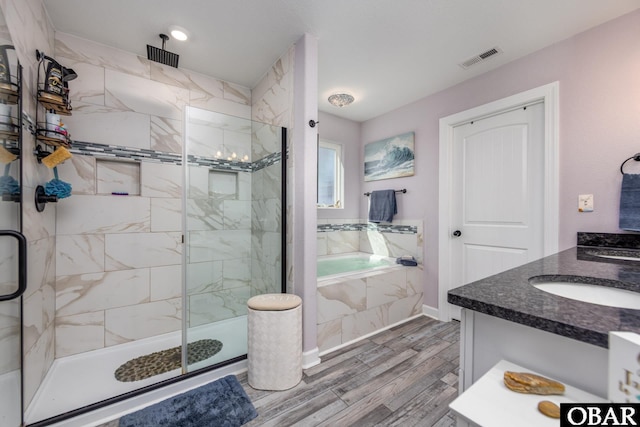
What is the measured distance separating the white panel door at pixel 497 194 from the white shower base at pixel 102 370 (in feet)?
7.19

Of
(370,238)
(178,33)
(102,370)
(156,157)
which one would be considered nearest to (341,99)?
(178,33)

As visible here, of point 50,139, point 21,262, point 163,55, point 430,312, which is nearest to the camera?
point 21,262

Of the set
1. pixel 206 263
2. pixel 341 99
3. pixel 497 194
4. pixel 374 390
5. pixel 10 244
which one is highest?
pixel 341 99

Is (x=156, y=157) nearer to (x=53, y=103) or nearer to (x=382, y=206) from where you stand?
(x=53, y=103)

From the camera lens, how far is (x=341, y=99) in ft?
9.46

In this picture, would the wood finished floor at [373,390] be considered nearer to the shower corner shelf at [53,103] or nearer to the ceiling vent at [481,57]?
the shower corner shelf at [53,103]

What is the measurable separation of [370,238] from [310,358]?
6.21 ft

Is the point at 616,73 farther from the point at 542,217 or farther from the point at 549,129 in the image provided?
the point at 542,217

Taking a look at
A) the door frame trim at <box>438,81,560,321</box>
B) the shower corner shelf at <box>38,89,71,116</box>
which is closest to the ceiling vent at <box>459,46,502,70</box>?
the door frame trim at <box>438,81,560,321</box>

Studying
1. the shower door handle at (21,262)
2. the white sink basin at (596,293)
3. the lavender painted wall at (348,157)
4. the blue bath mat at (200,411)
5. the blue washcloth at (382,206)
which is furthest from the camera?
the lavender painted wall at (348,157)

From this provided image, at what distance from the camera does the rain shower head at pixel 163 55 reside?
79.8 inches

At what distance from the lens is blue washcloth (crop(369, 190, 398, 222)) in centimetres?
313

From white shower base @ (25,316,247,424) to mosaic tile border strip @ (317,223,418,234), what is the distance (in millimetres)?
1577

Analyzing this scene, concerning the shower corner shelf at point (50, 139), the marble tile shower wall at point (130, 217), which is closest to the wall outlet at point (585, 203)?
the marble tile shower wall at point (130, 217)
